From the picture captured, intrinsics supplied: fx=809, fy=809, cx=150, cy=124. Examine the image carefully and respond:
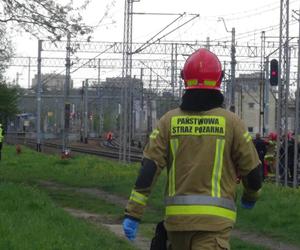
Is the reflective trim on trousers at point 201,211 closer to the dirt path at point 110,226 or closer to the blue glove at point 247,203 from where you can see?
the blue glove at point 247,203

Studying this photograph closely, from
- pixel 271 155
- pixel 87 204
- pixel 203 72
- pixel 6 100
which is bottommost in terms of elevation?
pixel 87 204

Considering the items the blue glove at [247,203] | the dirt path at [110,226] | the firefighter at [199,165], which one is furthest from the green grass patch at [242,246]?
the firefighter at [199,165]

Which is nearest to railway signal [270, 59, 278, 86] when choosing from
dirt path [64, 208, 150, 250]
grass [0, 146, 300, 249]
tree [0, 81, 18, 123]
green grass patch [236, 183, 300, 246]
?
grass [0, 146, 300, 249]

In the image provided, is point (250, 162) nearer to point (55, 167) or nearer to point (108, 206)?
point (108, 206)

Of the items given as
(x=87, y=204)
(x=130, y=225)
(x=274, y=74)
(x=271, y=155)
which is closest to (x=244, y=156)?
(x=130, y=225)

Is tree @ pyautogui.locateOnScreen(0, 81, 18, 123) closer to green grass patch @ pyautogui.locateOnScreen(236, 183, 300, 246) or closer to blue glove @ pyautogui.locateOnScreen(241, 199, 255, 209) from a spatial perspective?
green grass patch @ pyautogui.locateOnScreen(236, 183, 300, 246)

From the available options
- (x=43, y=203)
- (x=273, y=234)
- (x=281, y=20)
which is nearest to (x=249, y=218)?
(x=273, y=234)

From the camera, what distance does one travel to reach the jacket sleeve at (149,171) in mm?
5512

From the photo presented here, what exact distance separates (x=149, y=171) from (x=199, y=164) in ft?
1.15

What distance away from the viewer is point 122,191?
23.5 metres

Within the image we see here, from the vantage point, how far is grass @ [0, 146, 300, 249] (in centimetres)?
1520

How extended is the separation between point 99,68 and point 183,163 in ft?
213

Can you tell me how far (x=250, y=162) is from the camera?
560 centimetres

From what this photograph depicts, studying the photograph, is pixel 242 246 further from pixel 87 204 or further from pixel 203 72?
pixel 87 204
